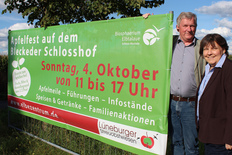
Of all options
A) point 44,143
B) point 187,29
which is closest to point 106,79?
point 187,29

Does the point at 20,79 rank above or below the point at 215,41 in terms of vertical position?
below

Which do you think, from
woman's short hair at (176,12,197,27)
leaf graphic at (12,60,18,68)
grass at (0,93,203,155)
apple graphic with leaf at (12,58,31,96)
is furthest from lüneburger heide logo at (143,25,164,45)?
leaf graphic at (12,60,18,68)

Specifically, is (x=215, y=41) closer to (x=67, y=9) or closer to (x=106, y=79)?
(x=106, y=79)

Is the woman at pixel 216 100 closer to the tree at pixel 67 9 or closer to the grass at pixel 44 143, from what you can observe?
the grass at pixel 44 143

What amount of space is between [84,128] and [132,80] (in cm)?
131

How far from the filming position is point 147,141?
297 cm

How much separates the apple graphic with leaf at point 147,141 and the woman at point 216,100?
2.35 feet

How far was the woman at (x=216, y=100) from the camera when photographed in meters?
2.20

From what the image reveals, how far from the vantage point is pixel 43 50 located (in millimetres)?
4438

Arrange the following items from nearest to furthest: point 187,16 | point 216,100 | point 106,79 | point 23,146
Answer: point 216,100, point 187,16, point 106,79, point 23,146

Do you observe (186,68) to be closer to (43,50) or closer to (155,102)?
(155,102)

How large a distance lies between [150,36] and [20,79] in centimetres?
343

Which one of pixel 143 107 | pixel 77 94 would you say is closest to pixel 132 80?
pixel 143 107

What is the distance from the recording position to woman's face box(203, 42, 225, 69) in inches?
92.1
